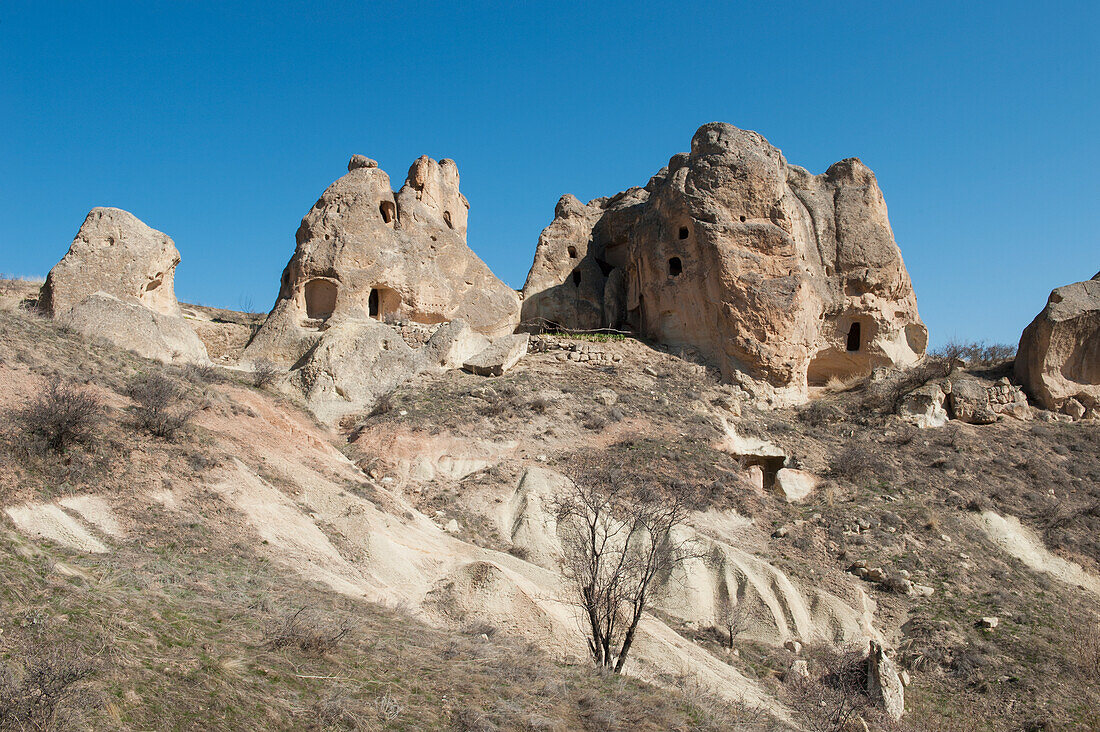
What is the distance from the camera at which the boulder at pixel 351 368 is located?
18.8 m

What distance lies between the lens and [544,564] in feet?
46.7

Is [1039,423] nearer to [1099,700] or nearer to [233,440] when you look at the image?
[1099,700]

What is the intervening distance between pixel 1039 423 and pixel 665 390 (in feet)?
36.4

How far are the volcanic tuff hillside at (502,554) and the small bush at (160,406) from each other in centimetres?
25

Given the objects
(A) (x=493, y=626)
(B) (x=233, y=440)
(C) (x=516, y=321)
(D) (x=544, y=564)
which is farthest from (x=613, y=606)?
(C) (x=516, y=321)

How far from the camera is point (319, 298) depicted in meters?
22.1

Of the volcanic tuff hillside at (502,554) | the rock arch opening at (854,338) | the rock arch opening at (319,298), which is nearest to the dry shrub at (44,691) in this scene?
the volcanic tuff hillside at (502,554)

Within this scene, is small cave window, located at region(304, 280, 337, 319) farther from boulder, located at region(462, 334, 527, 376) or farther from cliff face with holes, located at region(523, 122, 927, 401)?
cliff face with holes, located at region(523, 122, 927, 401)

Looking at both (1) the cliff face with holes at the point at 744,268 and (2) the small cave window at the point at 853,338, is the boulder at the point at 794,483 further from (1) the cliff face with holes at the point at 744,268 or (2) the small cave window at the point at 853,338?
(2) the small cave window at the point at 853,338

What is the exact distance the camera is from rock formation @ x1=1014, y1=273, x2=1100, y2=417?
2331 cm

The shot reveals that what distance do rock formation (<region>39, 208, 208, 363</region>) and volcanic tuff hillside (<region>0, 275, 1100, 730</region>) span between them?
1.13 meters

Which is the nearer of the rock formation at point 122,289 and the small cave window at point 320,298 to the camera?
the rock formation at point 122,289

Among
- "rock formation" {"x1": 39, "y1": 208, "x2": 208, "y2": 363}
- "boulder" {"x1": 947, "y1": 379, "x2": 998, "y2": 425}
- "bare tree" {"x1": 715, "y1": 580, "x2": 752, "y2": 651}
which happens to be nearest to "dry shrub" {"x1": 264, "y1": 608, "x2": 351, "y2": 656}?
"bare tree" {"x1": 715, "y1": 580, "x2": 752, "y2": 651}

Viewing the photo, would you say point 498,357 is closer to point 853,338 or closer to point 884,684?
point 884,684
